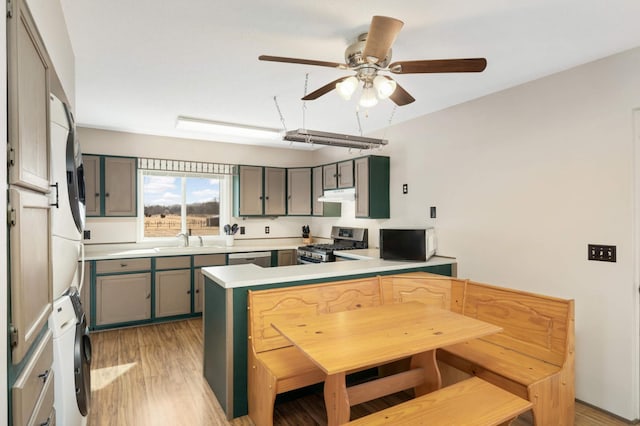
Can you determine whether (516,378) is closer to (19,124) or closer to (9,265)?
(9,265)

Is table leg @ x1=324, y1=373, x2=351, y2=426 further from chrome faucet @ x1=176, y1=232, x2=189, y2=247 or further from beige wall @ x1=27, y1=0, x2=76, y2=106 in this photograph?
chrome faucet @ x1=176, y1=232, x2=189, y2=247

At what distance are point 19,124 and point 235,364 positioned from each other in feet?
6.39

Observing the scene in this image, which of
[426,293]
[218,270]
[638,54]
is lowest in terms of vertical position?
[426,293]

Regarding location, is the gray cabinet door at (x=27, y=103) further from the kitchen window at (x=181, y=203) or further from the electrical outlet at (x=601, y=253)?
the kitchen window at (x=181, y=203)

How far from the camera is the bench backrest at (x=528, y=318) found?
2240 millimetres

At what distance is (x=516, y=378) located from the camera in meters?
2.07

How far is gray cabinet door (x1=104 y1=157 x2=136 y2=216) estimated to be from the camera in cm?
439

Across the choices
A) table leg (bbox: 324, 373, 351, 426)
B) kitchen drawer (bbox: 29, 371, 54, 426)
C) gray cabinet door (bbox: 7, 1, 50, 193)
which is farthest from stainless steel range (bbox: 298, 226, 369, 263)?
gray cabinet door (bbox: 7, 1, 50, 193)

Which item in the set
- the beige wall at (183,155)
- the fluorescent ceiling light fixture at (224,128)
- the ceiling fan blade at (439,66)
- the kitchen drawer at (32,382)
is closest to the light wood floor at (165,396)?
the kitchen drawer at (32,382)

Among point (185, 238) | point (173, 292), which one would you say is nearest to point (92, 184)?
point (185, 238)

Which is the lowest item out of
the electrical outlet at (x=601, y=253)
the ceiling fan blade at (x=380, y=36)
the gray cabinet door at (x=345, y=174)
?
the electrical outlet at (x=601, y=253)

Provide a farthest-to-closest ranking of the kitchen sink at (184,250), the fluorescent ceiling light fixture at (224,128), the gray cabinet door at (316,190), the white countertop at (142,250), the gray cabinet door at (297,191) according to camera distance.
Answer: the gray cabinet door at (297,191)
the gray cabinet door at (316,190)
the kitchen sink at (184,250)
the white countertop at (142,250)
the fluorescent ceiling light fixture at (224,128)

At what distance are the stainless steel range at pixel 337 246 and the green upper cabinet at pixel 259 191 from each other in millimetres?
864

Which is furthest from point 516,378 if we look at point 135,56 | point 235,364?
point 135,56
